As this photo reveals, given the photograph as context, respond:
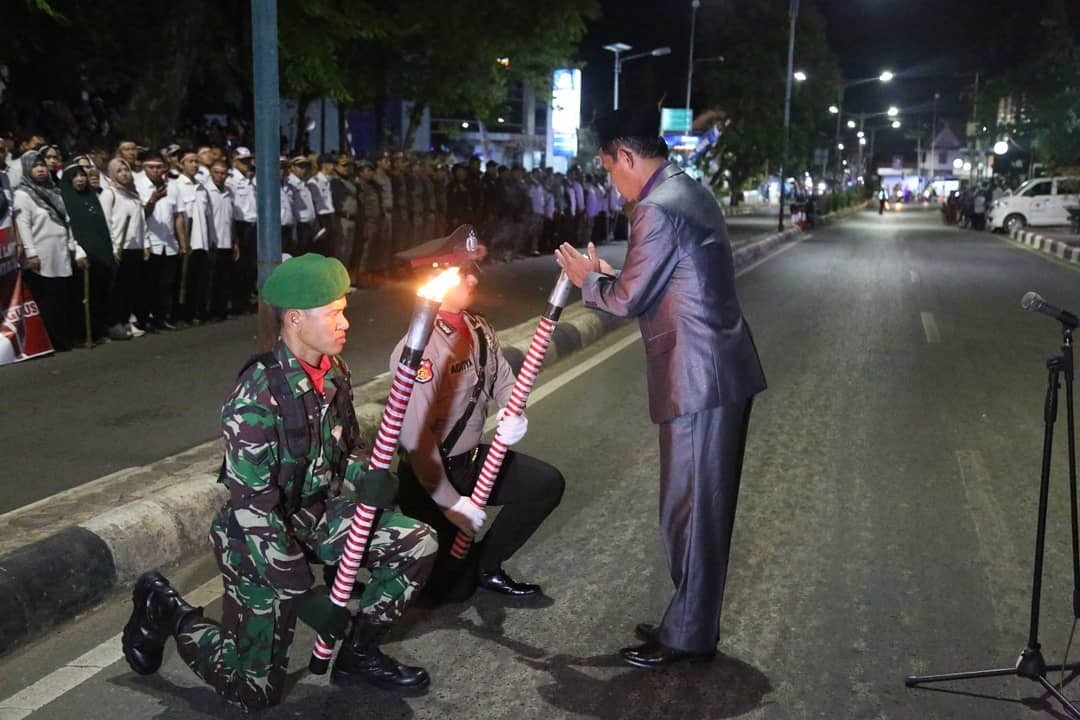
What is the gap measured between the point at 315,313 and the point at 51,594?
1.93 metres

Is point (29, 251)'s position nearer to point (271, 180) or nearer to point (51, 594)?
point (271, 180)

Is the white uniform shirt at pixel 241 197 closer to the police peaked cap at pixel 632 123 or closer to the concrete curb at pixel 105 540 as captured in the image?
the concrete curb at pixel 105 540

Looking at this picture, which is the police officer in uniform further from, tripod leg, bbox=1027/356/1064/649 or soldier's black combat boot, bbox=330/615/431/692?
tripod leg, bbox=1027/356/1064/649

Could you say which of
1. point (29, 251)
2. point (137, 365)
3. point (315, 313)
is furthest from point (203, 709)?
point (29, 251)

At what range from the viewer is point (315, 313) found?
11.9ft

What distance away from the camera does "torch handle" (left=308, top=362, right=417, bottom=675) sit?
11.3 ft

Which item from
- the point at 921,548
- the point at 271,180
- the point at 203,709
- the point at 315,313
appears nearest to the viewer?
the point at 315,313

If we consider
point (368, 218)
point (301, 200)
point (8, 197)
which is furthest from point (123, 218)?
point (368, 218)

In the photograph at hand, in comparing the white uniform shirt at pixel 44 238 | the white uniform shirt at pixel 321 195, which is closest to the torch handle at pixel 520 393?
→ the white uniform shirt at pixel 44 238

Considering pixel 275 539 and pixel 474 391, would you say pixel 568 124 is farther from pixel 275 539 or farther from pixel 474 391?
pixel 275 539

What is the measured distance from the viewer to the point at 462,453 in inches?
180

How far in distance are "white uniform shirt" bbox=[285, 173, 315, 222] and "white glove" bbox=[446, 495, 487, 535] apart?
10.2 meters

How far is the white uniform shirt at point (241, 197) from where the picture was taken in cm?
1255

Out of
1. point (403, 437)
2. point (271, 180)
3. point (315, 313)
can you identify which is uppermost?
point (271, 180)
